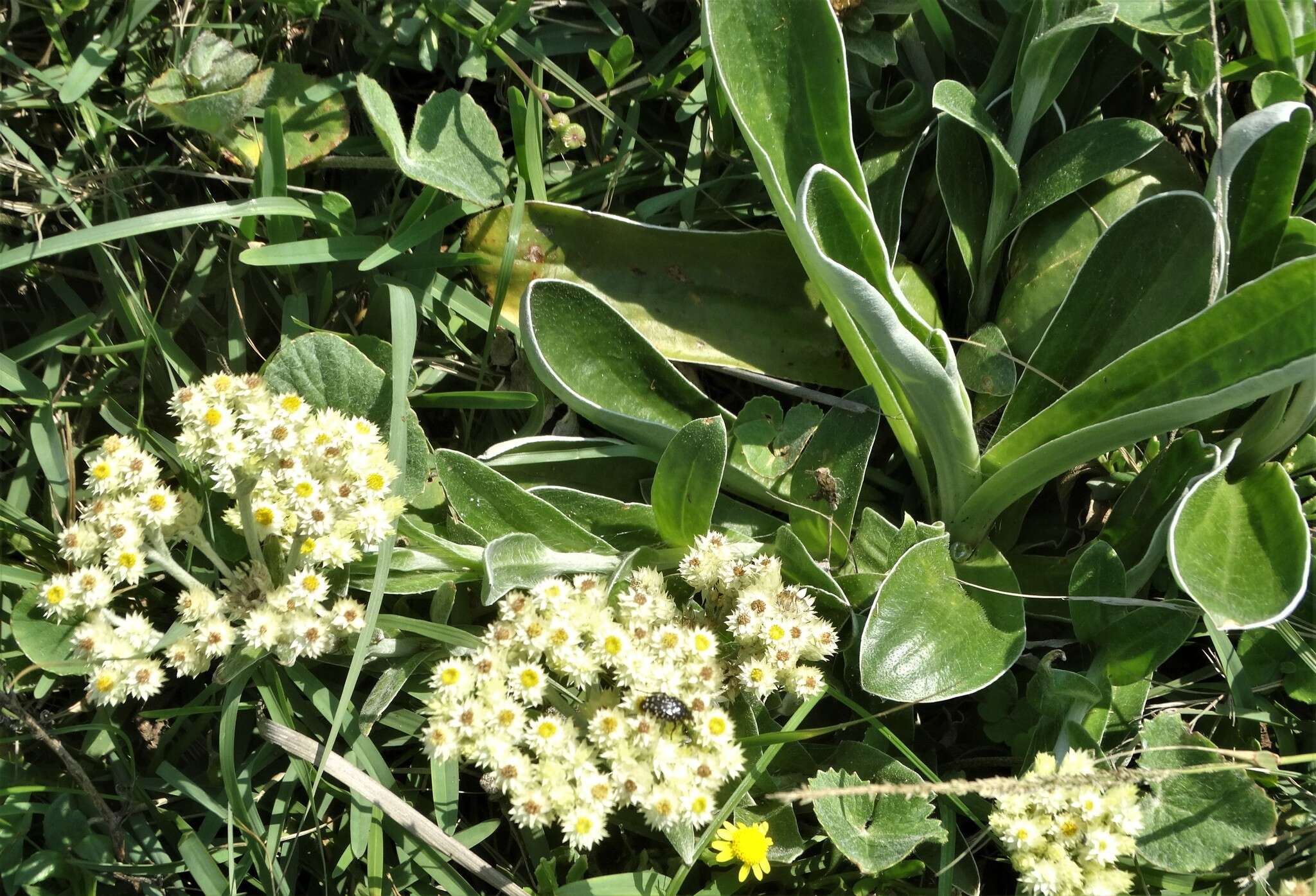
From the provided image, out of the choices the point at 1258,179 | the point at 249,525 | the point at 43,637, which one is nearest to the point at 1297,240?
the point at 1258,179

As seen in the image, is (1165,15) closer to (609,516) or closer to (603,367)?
(603,367)

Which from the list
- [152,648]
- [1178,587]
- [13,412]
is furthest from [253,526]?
[1178,587]

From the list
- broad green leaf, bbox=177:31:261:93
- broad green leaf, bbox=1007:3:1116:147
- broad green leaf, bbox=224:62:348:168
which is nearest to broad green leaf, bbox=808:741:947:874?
broad green leaf, bbox=1007:3:1116:147

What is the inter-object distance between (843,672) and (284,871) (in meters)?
1.45

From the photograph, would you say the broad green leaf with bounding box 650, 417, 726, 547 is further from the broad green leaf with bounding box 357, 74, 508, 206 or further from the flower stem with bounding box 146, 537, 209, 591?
the flower stem with bounding box 146, 537, 209, 591

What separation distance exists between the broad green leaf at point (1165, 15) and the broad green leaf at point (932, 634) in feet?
4.35

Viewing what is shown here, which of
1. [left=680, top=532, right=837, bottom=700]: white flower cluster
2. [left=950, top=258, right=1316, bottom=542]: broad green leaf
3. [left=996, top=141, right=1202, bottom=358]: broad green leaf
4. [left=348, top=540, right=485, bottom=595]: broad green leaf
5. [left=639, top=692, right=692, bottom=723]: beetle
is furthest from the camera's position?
[left=996, top=141, right=1202, bottom=358]: broad green leaf

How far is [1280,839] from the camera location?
2285 millimetres

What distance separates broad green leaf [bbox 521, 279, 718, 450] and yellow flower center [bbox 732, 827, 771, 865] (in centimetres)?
95

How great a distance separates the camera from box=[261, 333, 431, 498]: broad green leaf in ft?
8.30

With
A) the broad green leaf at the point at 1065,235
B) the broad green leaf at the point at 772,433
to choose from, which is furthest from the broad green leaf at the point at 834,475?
the broad green leaf at the point at 1065,235

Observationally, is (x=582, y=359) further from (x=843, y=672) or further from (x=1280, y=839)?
(x=1280, y=839)

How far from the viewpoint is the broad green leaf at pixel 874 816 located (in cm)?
224

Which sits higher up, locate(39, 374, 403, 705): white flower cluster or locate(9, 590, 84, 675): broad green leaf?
locate(39, 374, 403, 705): white flower cluster
